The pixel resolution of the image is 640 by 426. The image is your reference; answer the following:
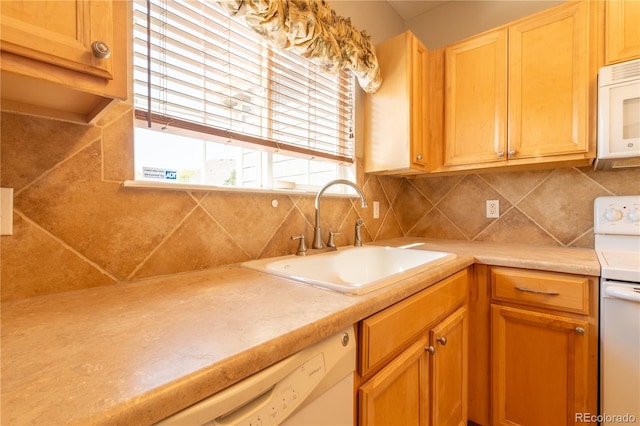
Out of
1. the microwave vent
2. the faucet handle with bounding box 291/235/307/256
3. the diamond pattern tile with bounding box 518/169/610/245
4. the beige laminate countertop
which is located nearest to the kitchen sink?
the faucet handle with bounding box 291/235/307/256

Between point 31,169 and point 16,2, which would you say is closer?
point 16,2

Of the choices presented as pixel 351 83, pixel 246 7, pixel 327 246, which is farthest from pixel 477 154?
pixel 246 7

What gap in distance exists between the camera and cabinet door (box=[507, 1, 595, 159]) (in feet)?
4.54

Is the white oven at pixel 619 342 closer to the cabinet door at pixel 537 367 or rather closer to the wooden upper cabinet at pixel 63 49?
the cabinet door at pixel 537 367

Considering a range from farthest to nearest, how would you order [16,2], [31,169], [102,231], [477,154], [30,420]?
[477,154], [102,231], [31,169], [16,2], [30,420]

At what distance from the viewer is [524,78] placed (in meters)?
1.53

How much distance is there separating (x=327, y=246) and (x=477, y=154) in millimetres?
1056

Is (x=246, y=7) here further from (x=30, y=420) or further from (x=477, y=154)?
(x=477, y=154)

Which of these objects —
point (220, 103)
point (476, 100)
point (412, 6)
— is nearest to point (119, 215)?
point (220, 103)

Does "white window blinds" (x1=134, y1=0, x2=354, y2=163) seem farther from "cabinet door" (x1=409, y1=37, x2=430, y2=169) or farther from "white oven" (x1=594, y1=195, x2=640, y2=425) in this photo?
"white oven" (x1=594, y1=195, x2=640, y2=425)

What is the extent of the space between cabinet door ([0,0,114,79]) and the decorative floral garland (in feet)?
1.84

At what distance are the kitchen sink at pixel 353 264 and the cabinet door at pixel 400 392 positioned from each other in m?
0.26

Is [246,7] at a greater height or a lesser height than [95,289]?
greater

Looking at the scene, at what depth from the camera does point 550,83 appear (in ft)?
4.80
